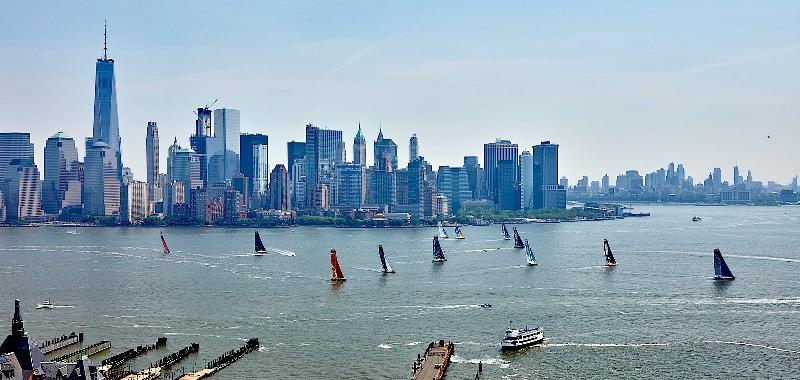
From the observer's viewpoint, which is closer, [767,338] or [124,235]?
[767,338]

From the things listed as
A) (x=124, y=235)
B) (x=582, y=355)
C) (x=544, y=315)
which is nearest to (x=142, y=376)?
(x=582, y=355)

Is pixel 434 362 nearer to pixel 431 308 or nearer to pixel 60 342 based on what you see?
pixel 431 308

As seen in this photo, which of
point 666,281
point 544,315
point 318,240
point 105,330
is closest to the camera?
point 105,330

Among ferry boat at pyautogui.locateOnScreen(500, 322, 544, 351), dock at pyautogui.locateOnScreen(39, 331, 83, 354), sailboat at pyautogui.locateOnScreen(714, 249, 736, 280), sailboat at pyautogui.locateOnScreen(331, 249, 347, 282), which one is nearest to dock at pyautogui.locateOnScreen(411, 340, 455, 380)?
ferry boat at pyautogui.locateOnScreen(500, 322, 544, 351)

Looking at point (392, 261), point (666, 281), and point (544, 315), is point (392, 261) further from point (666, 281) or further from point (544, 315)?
point (544, 315)

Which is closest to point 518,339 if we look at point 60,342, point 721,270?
point 60,342

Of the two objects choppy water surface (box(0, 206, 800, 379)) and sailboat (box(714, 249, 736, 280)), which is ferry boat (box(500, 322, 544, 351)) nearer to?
choppy water surface (box(0, 206, 800, 379))

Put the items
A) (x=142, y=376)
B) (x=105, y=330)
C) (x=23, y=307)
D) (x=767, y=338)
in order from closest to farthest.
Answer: (x=142, y=376), (x=767, y=338), (x=105, y=330), (x=23, y=307)

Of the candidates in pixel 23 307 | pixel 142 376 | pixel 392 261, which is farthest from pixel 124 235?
pixel 142 376
